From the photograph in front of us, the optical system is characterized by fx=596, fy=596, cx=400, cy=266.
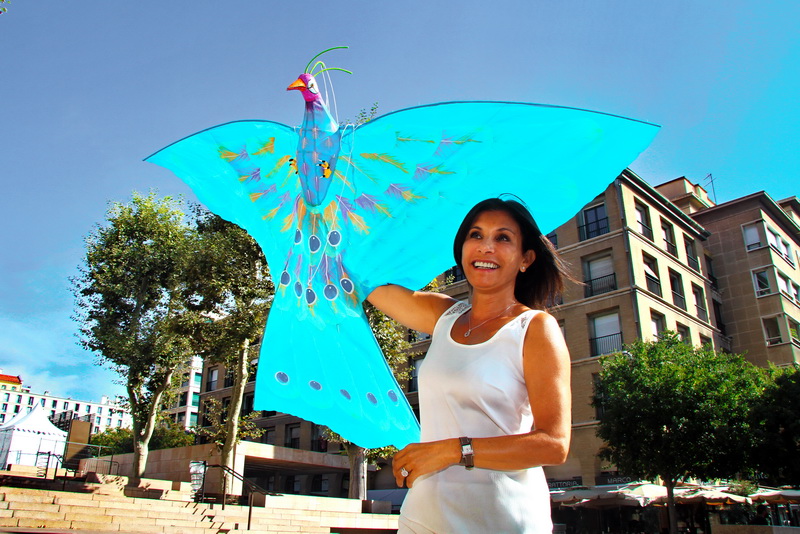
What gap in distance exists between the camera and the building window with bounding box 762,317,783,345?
32.5 m

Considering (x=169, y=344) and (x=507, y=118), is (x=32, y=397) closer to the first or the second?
(x=169, y=344)

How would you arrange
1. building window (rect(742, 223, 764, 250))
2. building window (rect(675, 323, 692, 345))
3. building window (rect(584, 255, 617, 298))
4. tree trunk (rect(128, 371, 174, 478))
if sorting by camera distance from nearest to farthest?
tree trunk (rect(128, 371, 174, 478)) < building window (rect(584, 255, 617, 298)) < building window (rect(675, 323, 692, 345)) < building window (rect(742, 223, 764, 250))

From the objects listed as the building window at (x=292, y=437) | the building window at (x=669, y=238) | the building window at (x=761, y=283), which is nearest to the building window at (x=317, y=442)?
the building window at (x=292, y=437)

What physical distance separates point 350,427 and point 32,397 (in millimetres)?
164608

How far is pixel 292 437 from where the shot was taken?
136 ft

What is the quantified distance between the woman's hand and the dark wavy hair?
2.31ft

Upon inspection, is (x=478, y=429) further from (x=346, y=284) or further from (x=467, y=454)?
(x=346, y=284)

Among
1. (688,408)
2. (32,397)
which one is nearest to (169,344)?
(688,408)

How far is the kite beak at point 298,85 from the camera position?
241cm

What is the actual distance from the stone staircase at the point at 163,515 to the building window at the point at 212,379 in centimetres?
3109

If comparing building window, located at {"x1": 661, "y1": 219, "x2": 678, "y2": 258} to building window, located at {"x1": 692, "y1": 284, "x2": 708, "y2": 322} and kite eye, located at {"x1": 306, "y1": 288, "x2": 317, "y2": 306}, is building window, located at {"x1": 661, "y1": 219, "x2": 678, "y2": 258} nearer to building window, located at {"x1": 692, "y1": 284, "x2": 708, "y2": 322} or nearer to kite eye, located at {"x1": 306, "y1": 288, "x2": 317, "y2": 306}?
building window, located at {"x1": 692, "y1": 284, "x2": 708, "y2": 322}

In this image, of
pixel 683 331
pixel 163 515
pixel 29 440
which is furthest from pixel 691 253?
pixel 29 440

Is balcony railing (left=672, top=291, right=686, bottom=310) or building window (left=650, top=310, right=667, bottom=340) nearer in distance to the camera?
building window (left=650, top=310, right=667, bottom=340)

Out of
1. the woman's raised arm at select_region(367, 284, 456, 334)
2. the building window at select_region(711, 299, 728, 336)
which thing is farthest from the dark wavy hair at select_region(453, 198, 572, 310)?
the building window at select_region(711, 299, 728, 336)
